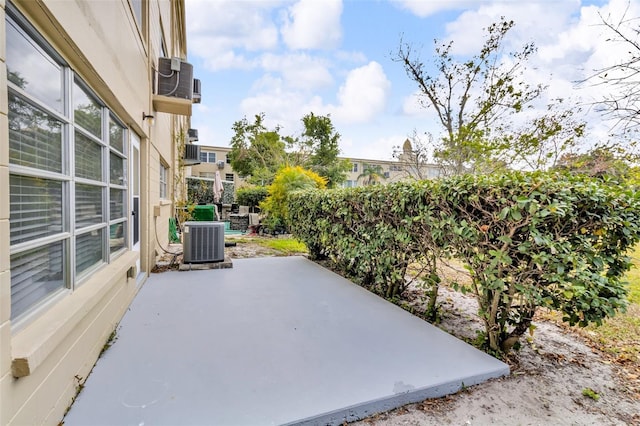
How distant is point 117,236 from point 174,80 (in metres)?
3.57

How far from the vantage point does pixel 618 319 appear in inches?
162

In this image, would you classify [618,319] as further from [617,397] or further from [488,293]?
[488,293]

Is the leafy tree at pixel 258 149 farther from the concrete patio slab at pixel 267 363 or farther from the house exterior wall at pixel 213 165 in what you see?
the concrete patio slab at pixel 267 363

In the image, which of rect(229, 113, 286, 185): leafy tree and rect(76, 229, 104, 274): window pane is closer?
rect(76, 229, 104, 274): window pane

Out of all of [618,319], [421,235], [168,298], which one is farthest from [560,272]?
[168,298]

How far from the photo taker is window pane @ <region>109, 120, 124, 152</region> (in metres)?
3.45

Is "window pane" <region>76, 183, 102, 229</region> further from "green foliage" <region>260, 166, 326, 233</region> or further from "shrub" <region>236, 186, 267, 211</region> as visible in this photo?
"shrub" <region>236, 186, 267, 211</region>

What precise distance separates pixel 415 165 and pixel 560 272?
480 inches

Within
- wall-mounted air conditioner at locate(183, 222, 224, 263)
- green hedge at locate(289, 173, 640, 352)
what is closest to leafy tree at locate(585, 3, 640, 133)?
green hedge at locate(289, 173, 640, 352)

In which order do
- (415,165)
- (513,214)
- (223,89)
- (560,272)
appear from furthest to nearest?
(223,89)
(415,165)
(513,214)
(560,272)

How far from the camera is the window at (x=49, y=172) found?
5.35 feet

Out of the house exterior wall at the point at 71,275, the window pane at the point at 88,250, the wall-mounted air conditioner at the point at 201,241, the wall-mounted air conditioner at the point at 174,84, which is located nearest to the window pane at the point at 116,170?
the house exterior wall at the point at 71,275

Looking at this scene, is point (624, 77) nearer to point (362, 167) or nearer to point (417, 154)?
point (417, 154)

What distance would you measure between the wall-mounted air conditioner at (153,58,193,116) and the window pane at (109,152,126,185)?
2330 mm
